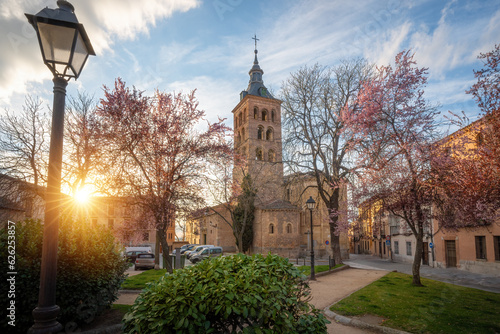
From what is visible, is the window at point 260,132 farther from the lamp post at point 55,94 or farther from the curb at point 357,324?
the lamp post at point 55,94

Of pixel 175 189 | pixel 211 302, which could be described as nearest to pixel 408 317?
pixel 211 302

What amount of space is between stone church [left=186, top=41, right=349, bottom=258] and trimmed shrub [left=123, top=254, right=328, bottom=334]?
1026 inches

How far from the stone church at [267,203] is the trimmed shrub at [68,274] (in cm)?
2368

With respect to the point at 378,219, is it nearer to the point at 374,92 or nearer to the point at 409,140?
the point at 409,140

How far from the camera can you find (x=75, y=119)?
16031 mm

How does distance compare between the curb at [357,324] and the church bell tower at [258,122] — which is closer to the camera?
the curb at [357,324]

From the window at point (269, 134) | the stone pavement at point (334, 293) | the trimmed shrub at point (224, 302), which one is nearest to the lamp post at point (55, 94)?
the trimmed shrub at point (224, 302)

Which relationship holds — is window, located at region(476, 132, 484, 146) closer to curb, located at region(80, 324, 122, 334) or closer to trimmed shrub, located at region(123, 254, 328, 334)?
trimmed shrub, located at region(123, 254, 328, 334)

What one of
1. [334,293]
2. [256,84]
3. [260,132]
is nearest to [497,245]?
[334,293]

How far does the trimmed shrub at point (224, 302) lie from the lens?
11.4 ft

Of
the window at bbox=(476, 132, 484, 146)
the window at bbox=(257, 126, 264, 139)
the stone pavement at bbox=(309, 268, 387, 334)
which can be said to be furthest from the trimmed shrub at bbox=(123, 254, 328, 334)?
the window at bbox=(257, 126, 264, 139)

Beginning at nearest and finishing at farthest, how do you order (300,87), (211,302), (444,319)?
(211,302), (444,319), (300,87)

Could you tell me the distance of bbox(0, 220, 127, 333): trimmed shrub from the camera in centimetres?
586

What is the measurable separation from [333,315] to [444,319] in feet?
8.31
